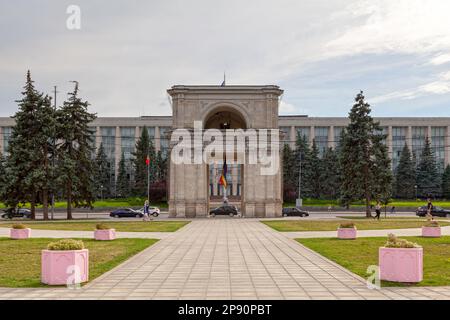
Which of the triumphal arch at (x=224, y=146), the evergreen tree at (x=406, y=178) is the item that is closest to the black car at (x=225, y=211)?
the triumphal arch at (x=224, y=146)

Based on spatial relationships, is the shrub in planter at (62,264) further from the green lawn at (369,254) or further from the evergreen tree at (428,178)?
the evergreen tree at (428,178)

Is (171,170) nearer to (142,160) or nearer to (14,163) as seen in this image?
(14,163)

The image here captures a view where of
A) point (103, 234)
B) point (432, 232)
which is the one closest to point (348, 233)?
point (432, 232)

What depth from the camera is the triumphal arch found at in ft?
180

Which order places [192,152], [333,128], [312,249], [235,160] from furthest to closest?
1. [333,128]
2. [235,160]
3. [192,152]
4. [312,249]

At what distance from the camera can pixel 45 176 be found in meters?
49.1

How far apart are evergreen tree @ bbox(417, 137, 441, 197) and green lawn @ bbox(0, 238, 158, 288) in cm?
7971

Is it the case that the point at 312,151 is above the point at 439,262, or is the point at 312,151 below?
above

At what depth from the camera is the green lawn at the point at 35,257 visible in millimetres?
13883

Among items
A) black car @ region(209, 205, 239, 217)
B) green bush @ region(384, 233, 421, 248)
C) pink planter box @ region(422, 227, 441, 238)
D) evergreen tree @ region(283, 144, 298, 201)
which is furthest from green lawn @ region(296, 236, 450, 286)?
evergreen tree @ region(283, 144, 298, 201)

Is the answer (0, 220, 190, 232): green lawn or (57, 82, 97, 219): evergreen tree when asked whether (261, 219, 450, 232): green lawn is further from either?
(57, 82, 97, 219): evergreen tree

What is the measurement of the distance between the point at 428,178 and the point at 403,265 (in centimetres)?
8786
